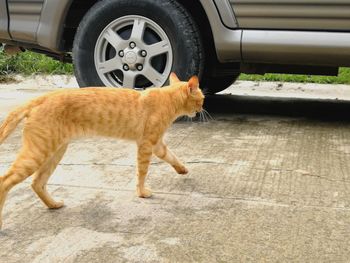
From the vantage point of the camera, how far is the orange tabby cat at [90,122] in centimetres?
265

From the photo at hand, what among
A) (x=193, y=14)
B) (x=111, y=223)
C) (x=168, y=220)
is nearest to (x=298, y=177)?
(x=168, y=220)

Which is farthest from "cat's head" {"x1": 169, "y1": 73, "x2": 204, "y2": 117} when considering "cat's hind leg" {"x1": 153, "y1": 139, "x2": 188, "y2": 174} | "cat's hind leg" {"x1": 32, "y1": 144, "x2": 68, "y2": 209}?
"cat's hind leg" {"x1": 32, "y1": 144, "x2": 68, "y2": 209}

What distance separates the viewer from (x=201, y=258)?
2.26m

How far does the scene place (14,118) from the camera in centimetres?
265

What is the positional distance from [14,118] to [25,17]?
2395mm

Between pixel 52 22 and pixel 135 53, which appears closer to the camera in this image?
pixel 135 53

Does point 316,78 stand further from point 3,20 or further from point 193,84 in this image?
point 193,84

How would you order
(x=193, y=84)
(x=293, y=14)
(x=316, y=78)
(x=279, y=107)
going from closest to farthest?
(x=193, y=84), (x=293, y=14), (x=279, y=107), (x=316, y=78)

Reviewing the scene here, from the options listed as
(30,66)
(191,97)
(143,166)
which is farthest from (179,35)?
(30,66)

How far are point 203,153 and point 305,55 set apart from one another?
1154 mm

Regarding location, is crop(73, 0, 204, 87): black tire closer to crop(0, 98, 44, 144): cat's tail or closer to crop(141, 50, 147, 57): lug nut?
crop(141, 50, 147, 57): lug nut

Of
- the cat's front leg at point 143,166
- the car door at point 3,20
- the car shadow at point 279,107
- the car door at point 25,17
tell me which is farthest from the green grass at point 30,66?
the cat's front leg at point 143,166

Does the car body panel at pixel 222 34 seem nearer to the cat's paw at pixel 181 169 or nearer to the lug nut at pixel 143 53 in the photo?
the lug nut at pixel 143 53

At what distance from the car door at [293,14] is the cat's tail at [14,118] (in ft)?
6.83
